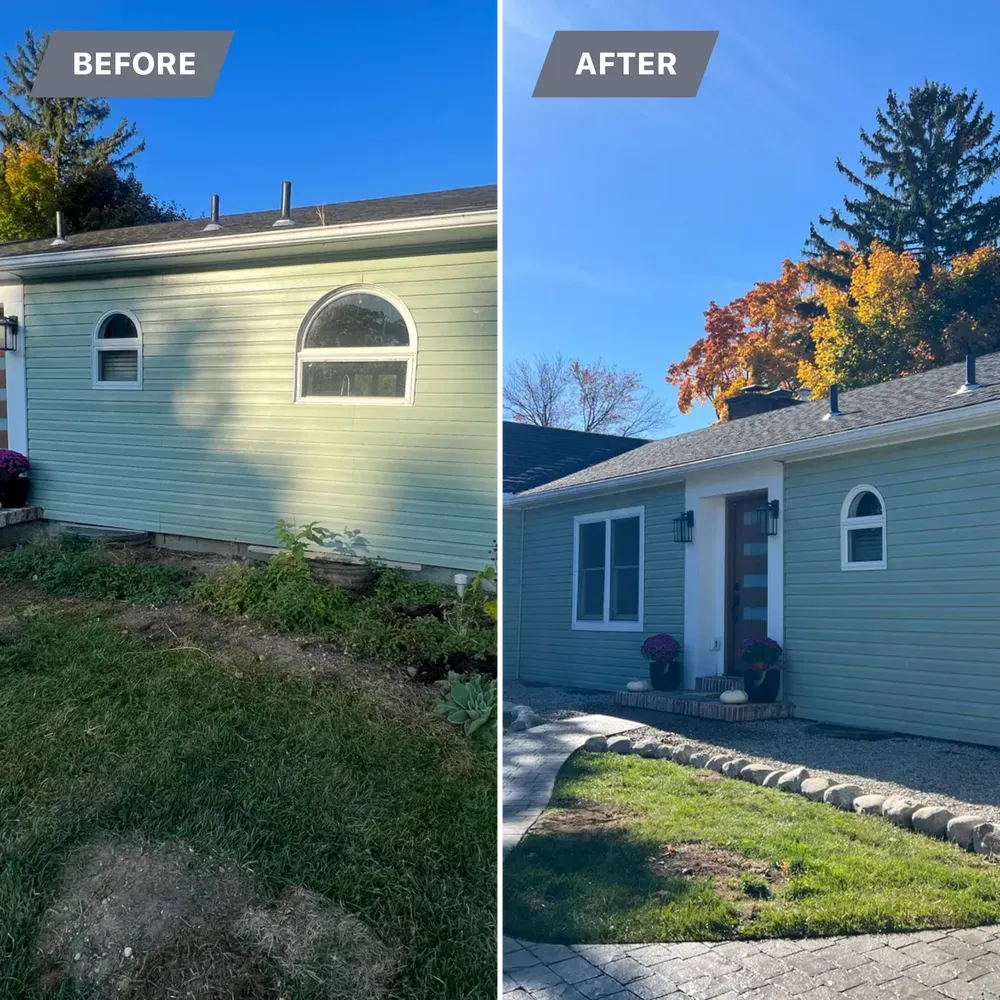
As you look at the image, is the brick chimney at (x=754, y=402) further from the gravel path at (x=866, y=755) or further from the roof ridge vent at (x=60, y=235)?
the roof ridge vent at (x=60, y=235)

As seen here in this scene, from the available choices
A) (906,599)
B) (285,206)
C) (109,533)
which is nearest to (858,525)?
(906,599)

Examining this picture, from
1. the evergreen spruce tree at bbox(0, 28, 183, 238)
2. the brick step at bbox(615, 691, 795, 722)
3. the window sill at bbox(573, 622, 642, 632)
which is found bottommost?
the brick step at bbox(615, 691, 795, 722)

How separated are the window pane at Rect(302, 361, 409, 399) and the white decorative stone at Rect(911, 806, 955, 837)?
2.65 meters

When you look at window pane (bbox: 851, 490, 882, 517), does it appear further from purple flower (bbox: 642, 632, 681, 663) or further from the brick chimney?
purple flower (bbox: 642, 632, 681, 663)

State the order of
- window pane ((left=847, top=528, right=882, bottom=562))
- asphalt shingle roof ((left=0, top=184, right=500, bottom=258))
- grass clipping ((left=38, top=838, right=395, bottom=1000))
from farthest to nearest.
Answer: asphalt shingle roof ((left=0, top=184, right=500, bottom=258))
grass clipping ((left=38, top=838, right=395, bottom=1000))
window pane ((left=847, top=528, right=882, bottom=562))

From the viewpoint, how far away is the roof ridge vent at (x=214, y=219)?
438cm

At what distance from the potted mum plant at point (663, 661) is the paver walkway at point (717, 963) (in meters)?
0.13

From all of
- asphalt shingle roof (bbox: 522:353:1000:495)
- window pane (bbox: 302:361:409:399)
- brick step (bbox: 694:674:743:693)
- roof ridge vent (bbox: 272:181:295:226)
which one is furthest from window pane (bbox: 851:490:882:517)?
roof ridge vent (bbox: 272:181:295:226)

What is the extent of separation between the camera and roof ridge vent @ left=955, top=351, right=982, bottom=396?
2.06m

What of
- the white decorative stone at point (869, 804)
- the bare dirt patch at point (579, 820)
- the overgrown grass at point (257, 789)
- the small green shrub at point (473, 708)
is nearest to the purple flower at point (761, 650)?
the white decorative stone at point (869, 804)

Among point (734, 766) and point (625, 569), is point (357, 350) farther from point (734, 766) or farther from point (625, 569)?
point (734, 766)

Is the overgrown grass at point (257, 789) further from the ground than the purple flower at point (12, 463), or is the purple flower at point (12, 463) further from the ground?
the purple flower at point (12, 463)

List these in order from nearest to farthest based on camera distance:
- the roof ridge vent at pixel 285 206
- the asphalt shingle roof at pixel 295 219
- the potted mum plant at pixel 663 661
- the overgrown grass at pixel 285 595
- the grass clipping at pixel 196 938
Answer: the potted mum plant at pixel 663 661 < the grass clipping at pixel 196 938 < the overgrown grass at pixel 285 595 < the asphalt shingle roof at pixel 295 219 < the roof ridge vent at pixel 285 206

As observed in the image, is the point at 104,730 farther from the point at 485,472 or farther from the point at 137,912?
the point at 485,472
